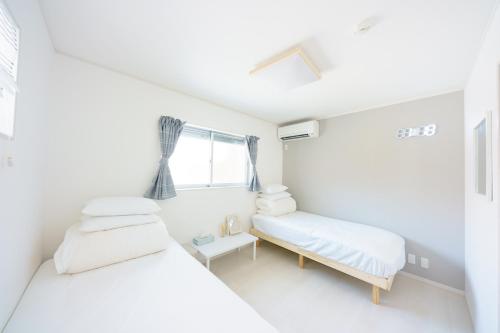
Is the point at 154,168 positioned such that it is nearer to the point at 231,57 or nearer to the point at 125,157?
the point at 125,157

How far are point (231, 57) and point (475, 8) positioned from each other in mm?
1642

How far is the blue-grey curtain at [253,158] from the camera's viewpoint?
3.08 metres

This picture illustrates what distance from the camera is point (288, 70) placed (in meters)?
1.62

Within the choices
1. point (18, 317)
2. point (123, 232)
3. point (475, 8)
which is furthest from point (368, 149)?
point (18, 317)

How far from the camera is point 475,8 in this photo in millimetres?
1039

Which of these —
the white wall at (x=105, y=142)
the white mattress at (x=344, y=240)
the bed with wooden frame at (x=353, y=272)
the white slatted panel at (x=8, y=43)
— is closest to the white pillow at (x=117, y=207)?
the white wall at (x=105, y=142)

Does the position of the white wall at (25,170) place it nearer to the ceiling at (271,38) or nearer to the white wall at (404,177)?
the ceiling at (271,38)

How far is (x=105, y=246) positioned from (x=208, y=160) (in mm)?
1574

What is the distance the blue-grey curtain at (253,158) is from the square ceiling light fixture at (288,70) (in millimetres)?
1293

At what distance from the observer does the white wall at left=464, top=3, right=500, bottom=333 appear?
1.03 metres

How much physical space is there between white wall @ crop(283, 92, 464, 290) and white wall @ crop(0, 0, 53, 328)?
3.45 m

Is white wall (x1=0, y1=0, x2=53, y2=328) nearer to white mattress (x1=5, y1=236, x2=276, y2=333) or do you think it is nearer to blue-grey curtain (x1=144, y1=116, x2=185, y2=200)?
white mattress (x1=5, y1=236, x2=276, y2=333)

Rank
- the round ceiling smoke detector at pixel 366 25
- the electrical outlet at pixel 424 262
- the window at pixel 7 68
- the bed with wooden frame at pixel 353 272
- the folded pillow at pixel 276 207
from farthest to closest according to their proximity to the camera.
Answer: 1. the folded pillow at pixel 276 207
2. the electrical outlet at pixel 424 262
3. the bed with wooden frame at pixel 353 272
4. the round ceiling smoke detector at pixel 366 25
5. the window at pixel 7 68

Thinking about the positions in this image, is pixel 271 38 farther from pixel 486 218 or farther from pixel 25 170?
pixel 486 218
